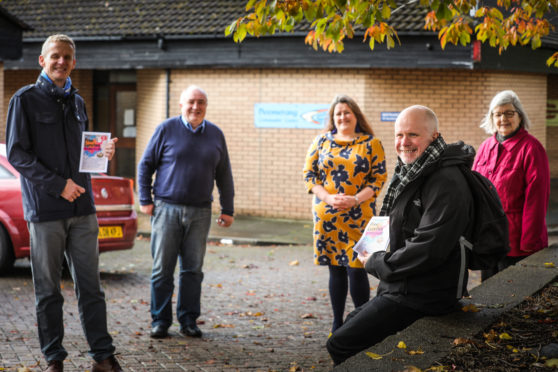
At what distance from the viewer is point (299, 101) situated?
614 inches

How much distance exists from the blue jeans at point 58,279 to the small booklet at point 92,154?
1.07ft

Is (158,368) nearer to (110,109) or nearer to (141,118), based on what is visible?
(141,118)

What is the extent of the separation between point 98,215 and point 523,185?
503 cm

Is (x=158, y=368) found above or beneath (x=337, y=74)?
beneath

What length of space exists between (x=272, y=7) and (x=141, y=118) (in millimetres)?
14283

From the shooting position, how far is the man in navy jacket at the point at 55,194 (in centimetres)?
475

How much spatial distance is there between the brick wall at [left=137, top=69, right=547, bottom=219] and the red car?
22.0 feet

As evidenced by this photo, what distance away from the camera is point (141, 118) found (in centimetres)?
1872

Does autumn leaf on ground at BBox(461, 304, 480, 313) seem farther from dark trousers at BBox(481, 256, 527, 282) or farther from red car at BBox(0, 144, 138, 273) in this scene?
red car at BBox(0, 144, 138, 273)

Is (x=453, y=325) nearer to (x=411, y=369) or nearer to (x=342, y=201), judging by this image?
(x=411, y=369)

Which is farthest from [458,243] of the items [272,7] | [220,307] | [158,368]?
[220,307]

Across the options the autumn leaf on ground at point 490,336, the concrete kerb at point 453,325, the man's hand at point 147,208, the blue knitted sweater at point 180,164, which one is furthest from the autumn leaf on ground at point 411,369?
the man's hand at point 147,208

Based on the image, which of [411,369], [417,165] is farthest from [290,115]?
[411,369]

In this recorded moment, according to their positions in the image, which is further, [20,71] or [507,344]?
[20,71]
